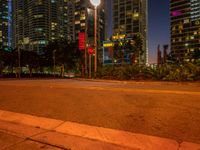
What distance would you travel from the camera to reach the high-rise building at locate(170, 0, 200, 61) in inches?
6905

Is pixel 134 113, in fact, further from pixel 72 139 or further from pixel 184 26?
pixel 184 26

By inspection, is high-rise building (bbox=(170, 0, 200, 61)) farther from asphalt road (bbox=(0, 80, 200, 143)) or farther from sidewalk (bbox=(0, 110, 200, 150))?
sidewalk (bbox=(0, 110, 200, 150))

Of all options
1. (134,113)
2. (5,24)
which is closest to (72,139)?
(134,113)

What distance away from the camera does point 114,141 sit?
471 centimetres

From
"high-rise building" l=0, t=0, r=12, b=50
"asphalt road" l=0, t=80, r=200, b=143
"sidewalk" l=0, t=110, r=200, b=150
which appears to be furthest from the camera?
"high-rise building" l=0, t=0, r=12, b=50

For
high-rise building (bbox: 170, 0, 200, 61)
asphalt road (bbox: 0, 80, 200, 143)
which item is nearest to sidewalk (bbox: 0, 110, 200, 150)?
asphalt road (bbox: 0, 80, 200, 143)

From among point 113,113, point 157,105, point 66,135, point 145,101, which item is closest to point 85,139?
point 66,135

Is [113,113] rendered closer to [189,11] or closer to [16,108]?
[16,108]

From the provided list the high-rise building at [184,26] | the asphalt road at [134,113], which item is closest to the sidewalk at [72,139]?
the asphalt road at [134,113]

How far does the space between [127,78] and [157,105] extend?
49.4 ft

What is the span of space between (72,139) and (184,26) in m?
195

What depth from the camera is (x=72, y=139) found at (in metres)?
4.89

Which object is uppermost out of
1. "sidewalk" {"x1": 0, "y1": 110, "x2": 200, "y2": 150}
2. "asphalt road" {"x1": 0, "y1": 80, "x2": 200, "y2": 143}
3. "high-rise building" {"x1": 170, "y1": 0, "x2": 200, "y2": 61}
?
"high-rise building" {"x1": 170, "y1": 0, "x2": 200, "y2": 61}

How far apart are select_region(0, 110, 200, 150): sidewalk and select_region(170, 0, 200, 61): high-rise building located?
17642 centimetres
